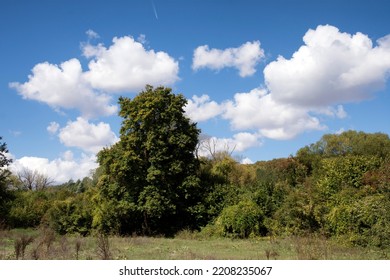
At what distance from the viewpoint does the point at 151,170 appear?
26.5 meters

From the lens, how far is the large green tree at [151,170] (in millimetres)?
26688

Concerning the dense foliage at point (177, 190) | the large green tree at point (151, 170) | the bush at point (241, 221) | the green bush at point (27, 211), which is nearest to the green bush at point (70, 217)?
the dense foliage at point (177, 190)

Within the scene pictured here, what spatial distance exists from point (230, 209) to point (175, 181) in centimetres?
470

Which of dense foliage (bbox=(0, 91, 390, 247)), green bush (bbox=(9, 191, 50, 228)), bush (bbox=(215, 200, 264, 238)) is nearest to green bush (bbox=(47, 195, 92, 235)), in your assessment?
dense foliage (bbox=(0, 91, 390, 247))

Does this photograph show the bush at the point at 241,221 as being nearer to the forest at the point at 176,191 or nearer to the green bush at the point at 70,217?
the forest at the point at 176,191

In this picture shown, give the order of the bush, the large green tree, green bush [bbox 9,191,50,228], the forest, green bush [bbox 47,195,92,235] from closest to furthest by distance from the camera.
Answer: the forest
the bush
the large green tree
green bush [bbox 47,195,92,235]
green bush [bbox 9,191,50,228]

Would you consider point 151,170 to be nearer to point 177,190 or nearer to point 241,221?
point 177,190

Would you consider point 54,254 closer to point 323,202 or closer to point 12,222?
point 323,202

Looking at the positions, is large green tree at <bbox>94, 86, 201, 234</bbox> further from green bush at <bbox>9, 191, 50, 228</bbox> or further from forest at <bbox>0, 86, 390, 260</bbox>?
green bush at <bbox>9, 191, 50, 228</bbox>

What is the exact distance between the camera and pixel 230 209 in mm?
25406

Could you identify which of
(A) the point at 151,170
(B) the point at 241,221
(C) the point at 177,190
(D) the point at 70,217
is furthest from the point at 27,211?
(B) the point at 241,221

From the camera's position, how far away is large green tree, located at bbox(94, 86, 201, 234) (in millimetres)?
26688

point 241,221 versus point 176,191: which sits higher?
point 176,191
